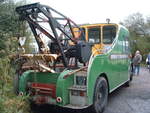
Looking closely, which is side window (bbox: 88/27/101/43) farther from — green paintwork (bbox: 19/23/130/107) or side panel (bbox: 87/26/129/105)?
green paintwork (bbox: 19/23/130/107)

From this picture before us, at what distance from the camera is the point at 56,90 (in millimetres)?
4641

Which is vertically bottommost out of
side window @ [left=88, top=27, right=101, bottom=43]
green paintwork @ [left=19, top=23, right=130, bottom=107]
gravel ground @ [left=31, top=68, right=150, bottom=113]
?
gravel ground @ [left=31, top=68, right=150, bottom=113]

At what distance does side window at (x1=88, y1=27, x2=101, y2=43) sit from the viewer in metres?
7.49

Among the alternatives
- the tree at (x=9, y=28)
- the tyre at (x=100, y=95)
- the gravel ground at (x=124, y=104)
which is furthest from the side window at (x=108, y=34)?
the tree at (x=9, y=28)

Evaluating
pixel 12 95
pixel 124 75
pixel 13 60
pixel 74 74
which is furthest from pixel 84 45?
pixel 124 75

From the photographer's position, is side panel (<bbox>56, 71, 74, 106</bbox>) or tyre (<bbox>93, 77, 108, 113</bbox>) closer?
side panel (<bbox>56, 71, 74, 106</bbox>)

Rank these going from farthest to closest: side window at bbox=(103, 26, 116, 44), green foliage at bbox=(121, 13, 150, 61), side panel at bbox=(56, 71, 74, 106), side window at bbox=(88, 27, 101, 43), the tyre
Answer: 1. green foliage at bbox=(121, 13, 150, 61)
2. side window at bbox=(88, 27, 101, 43)
3. side window at bbox=(103, 26, 116, 44)
4. the tyre
5. side panel at bbox=(56, 71, 74, 106)

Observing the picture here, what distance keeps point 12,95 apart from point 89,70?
7.48 ft

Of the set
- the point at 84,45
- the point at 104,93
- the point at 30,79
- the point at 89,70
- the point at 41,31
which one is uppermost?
the point at 41,31

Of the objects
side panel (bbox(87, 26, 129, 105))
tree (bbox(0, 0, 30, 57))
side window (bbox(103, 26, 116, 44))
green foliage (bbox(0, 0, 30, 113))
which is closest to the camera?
green foliage (bbox(0, 0, 30, 113))

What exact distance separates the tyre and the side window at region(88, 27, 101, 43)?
7.76ft

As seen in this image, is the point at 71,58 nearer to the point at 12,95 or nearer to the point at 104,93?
the point at 104,93

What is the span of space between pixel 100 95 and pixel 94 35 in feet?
9.17

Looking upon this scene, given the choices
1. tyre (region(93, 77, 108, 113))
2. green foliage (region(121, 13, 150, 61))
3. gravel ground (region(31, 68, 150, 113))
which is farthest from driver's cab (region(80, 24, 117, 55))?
green foliage (region(121, 13, 150, 61))
